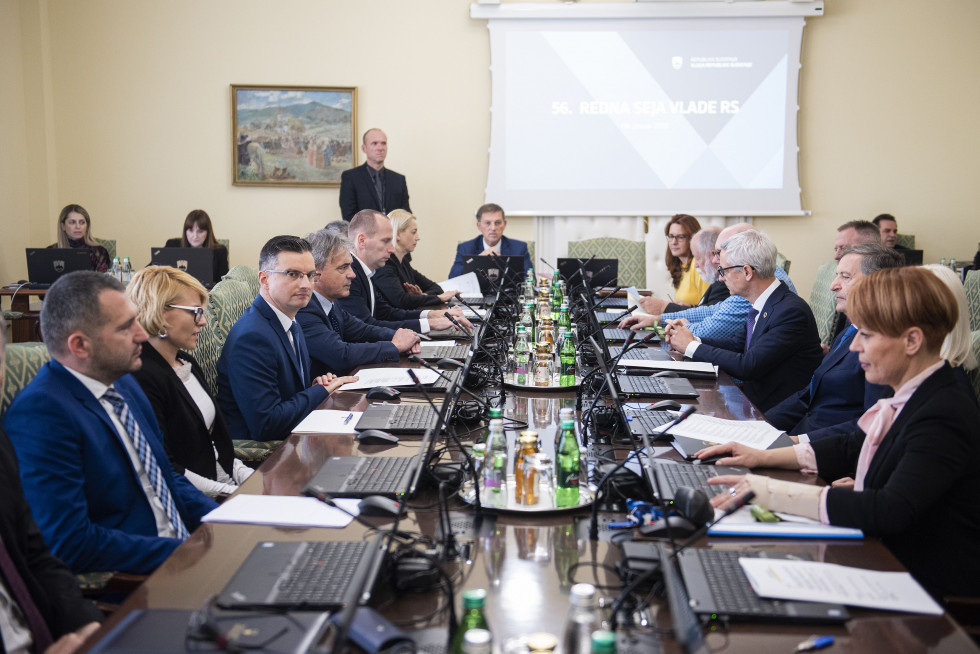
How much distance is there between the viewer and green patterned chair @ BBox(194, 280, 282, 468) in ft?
9.64

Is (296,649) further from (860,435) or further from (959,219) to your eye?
(959,219)

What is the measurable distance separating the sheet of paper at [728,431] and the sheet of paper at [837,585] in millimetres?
731

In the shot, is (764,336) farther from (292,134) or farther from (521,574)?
(292,134)

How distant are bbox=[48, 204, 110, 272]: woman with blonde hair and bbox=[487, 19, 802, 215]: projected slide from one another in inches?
128

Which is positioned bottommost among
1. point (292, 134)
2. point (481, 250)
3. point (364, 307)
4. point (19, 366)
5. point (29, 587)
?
point (29, 587)

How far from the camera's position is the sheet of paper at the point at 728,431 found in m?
2.28

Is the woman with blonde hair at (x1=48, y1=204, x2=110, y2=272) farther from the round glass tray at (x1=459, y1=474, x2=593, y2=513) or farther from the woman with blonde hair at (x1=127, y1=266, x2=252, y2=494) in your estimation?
the round glass tray at (x1=459, y1=474, x2=593, y2=513)

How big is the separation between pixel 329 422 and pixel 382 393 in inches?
7.8

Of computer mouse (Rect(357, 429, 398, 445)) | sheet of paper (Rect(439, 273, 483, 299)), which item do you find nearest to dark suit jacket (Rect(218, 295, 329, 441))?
computer mouse (Rect(357, 429, 398, 445))

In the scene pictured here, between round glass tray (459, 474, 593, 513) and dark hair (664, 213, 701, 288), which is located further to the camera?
dark hair (664, 213, 701, 288)

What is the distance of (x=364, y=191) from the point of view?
717 cm

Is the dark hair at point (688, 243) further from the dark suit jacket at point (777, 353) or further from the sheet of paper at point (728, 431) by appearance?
the sheet of paper at point (728, 431)

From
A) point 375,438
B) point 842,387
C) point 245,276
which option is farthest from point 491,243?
point 375,438

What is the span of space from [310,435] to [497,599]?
3.65ft
